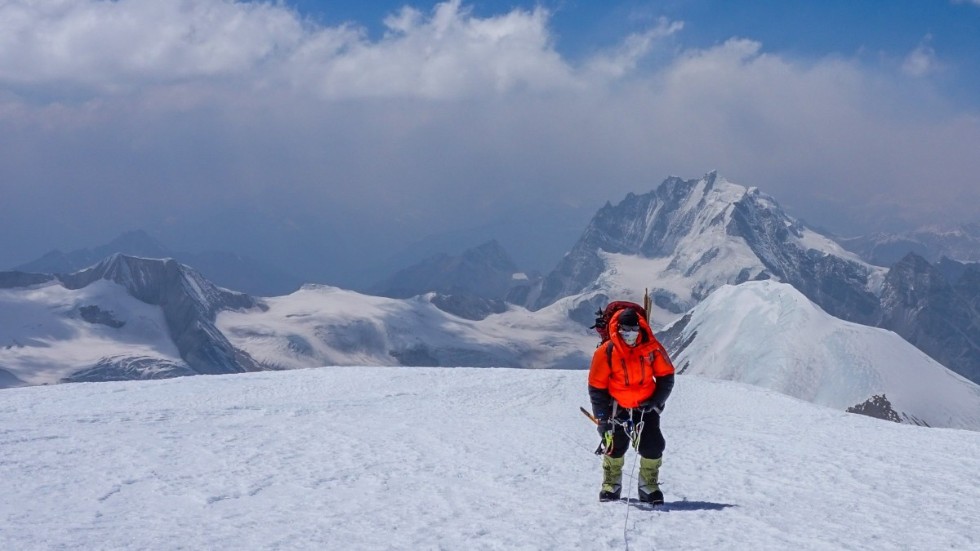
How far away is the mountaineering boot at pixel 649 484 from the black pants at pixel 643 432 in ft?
0.40

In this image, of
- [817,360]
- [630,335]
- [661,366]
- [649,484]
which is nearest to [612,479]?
[649,484]

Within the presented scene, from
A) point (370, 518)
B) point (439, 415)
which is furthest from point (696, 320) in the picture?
point (370, 518)

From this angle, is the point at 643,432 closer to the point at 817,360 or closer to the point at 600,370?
the point at 600,370

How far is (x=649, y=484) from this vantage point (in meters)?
10.2

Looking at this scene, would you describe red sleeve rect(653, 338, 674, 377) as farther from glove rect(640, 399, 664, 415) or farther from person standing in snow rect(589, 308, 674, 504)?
glove rect(640, 399, 664, 415)

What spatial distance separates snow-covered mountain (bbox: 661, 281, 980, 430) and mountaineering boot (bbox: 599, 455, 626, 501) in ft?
286

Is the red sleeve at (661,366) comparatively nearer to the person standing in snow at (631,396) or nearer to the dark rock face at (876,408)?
the person standing in snow at (631,396)

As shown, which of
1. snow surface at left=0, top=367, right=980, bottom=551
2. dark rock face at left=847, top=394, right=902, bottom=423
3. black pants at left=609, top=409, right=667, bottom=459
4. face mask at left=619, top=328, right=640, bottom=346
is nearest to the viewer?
snow surface at left=0, top=367, right=980, bottom=551

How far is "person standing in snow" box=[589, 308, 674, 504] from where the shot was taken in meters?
10.2

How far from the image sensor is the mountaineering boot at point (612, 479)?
10.4m

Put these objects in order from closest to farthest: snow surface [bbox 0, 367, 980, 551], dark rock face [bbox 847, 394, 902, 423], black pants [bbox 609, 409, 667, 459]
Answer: snow surface [bbox 0, 367, 980, 551] → black pants [bbox 609, 409, 667, 459] → dark rock face [bbox 847, 394, 902, 423]

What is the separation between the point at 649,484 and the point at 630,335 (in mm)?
2120

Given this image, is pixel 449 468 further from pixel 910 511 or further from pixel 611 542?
pixel 910 511

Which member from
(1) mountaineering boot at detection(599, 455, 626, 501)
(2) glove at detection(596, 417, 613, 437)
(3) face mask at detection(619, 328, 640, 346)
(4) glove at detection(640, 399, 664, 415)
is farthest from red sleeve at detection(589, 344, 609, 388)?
(1) mountaineering boot at detection(599, 455, 626, 501)
